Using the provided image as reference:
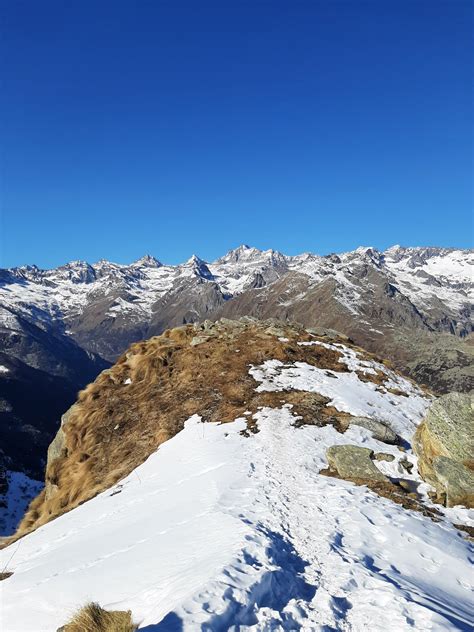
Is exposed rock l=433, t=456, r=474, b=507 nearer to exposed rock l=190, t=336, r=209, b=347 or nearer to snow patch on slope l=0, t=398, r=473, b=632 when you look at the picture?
snow patch on slope l=0, t=398, r=473, b=632

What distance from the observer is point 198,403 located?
1161 inches

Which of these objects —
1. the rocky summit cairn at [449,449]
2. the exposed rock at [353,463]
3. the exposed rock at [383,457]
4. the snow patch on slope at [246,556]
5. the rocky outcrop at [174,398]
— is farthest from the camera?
the rocky outcrop at [174,398]

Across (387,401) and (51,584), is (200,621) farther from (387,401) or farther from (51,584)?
(387,401)

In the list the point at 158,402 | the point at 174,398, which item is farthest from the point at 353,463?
the point at 158,402

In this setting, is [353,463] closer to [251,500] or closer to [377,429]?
[377,429]

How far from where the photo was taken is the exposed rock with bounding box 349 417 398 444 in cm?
2427

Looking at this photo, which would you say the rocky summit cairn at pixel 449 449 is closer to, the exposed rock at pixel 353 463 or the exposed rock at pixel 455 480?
the exposed rock at pixel 455 480

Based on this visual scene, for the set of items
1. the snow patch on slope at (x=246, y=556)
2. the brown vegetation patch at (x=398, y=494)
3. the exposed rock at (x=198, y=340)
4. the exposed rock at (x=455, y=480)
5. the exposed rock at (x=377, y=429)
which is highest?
the exposed rock at (x=198, y=340)

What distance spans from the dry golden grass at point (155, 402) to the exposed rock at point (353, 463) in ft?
10.9

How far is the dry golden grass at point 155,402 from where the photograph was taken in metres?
26.3

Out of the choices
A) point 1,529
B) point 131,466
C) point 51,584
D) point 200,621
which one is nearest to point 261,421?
point 131,466

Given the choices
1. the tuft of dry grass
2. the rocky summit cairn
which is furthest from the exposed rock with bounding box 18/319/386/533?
the tuft of dry grass

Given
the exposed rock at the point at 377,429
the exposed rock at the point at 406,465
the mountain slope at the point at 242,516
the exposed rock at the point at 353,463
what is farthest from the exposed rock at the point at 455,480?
the exposed rock at the point at 377,429

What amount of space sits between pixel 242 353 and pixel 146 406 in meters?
8.99
